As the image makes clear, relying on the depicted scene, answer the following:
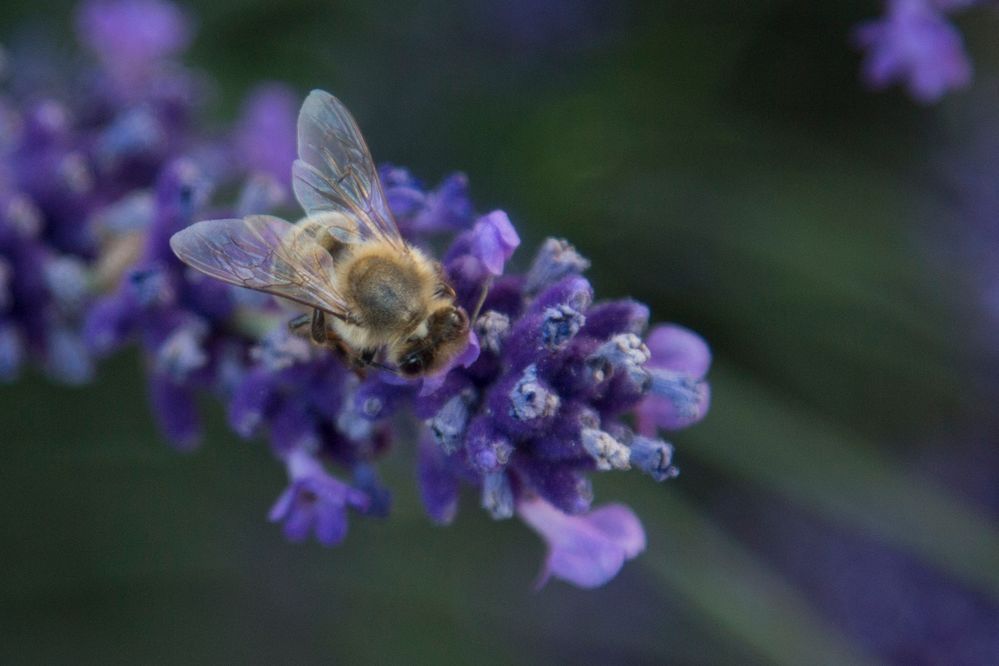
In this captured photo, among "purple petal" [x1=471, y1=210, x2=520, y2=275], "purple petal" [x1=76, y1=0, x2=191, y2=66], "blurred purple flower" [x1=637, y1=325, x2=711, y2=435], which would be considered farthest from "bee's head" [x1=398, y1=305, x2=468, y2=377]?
"purple petal" [x1=76, y1=0, x2=191, y2=66]

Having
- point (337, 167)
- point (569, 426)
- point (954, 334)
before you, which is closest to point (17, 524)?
point (337, 167)

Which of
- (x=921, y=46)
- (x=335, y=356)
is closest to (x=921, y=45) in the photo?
(x=921, y=46)

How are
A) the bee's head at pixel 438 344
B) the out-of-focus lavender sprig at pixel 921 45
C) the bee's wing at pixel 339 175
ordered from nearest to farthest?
1. the bee's head at pixel 438 344
2. the bee's wing at pixel 339 175
3. the out-of-focus lavender sprig at pixel 921 45

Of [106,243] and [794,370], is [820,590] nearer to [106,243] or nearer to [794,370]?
[794,370]

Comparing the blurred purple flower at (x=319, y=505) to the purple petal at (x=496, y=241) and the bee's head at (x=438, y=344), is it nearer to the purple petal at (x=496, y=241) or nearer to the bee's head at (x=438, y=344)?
the bee's head at (x=438, y=344)

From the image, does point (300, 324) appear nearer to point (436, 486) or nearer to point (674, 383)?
point (436, 486)

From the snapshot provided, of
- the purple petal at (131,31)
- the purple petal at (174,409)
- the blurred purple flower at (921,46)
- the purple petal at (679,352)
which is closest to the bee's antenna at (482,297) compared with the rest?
the purple petal at (679,352)

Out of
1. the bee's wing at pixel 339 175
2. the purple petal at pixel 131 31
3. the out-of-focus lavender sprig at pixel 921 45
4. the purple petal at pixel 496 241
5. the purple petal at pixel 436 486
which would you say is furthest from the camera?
the purple petal at pixel 131 31
